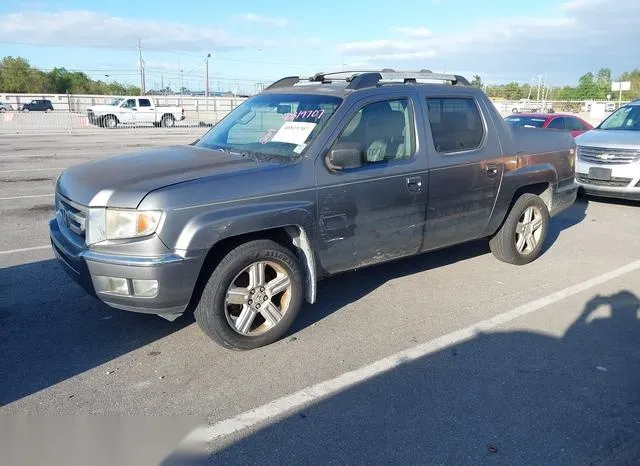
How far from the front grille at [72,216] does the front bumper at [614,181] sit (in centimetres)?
806

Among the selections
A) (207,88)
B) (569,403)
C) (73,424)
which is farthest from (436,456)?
(207,88)

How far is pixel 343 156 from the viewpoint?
13.8 feet

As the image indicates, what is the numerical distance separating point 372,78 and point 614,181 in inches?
249

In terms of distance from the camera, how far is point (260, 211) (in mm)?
3889

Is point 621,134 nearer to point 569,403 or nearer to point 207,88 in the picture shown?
point 569,403

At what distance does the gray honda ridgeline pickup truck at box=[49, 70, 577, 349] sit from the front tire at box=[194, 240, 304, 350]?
0.01 m

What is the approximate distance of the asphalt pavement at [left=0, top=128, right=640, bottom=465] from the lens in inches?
121

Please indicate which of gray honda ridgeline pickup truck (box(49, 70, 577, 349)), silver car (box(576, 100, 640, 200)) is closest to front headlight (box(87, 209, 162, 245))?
gray honda ridgeline pickup truck (box(49, 70, 577, 349))

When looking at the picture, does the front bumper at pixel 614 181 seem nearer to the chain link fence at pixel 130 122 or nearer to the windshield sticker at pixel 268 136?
the windshield sticker at pixel 268 136

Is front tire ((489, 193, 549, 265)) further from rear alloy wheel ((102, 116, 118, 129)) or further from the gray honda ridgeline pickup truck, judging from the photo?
rear alloy wheel ((102, 116, 118, 129))

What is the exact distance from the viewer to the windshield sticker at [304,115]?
178 inches

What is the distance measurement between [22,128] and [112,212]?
28.9m

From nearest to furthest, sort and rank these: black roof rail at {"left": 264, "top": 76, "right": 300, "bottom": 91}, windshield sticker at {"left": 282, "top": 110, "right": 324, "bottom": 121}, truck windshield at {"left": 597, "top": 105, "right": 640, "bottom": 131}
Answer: windshield sticker at {"left": 282, "top": 110, "right": 324, "bottom": 121} < black roof rail at {"left": 264, "top": 76, "right": 300, "bottom": 91} < truck windshield at {"left": 597, "top": 105, "right": 640, "bottom": 131}

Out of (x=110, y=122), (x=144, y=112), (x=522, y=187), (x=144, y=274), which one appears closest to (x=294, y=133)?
(x=144, y=274)
